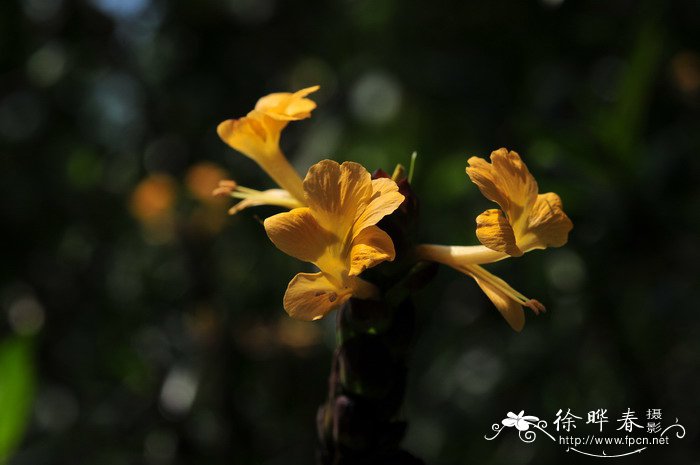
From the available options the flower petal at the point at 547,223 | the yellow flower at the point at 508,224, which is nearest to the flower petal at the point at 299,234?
the yellow flower at the point at 508,224

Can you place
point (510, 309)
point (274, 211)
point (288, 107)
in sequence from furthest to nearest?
point (274, 211), point (288, 107), point (510, 309)

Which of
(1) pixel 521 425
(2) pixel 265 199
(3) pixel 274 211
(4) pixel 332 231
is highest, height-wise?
(4) pixel 332 231

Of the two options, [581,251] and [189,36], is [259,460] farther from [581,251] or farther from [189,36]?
[189,36]

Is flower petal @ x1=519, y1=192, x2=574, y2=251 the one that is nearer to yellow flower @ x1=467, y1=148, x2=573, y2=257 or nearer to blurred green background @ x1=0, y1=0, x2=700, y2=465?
yellow flower @ x1=467, y1=148, x2=573, y2=257

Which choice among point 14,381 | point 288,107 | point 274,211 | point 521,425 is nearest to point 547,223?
point 288,107

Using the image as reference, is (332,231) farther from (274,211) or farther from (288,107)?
(274,211)

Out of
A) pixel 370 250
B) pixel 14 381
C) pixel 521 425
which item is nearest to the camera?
pixel 370 250

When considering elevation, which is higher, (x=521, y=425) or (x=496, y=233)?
(x=496, y=233)
